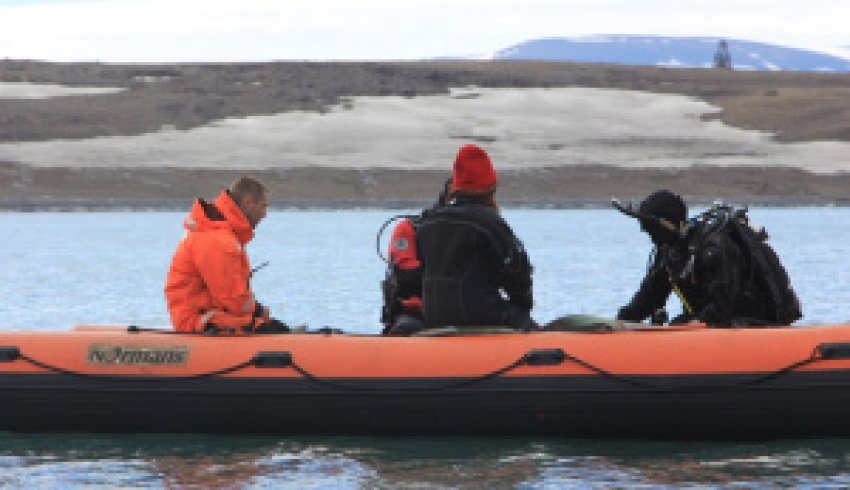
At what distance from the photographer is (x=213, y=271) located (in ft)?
31.4

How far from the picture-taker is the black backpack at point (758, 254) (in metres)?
9.73

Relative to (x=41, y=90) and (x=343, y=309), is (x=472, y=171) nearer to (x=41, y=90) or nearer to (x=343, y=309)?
(x=343, y=309)

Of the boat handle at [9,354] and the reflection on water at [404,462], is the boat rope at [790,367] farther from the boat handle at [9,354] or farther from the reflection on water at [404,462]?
the boat handle at [9,354]

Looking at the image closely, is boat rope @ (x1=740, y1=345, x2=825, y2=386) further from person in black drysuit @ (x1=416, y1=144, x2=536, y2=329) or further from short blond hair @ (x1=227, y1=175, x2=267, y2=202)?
short blond hair @ (x1=227, y1=175, x2=267, y2=202)

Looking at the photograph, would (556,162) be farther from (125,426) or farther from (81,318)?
(125,426)

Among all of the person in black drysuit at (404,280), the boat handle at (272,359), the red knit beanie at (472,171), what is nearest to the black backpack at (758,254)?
the red knit beanie at (472,171)

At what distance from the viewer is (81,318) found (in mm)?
19078

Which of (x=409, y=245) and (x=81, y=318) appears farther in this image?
(x=81, y=318)

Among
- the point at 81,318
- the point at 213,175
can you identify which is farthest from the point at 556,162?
the point at 81,318

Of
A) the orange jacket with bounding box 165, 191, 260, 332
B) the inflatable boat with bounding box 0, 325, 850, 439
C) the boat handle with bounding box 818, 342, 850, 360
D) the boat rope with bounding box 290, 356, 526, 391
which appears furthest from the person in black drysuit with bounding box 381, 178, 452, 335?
the boat handle with bounding box 818, 342, 850, 360

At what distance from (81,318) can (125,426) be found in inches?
376

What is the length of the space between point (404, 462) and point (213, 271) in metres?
1.53

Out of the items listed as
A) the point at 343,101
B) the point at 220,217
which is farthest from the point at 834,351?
the point at 343,101

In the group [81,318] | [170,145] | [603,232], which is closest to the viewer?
[81,318]
